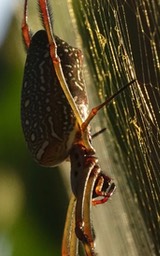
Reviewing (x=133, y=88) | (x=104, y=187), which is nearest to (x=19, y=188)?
(x=133, y=88)

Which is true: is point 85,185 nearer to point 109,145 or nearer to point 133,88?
point 133,88

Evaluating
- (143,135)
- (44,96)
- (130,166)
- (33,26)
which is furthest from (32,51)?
(130,166)

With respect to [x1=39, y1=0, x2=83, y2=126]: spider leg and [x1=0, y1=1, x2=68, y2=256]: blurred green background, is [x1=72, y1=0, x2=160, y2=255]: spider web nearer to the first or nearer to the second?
[x1=0, y1=1, x2=68, y2=256]: blurred green background

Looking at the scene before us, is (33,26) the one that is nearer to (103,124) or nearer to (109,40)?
(109,40)

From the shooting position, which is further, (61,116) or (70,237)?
(70,237)

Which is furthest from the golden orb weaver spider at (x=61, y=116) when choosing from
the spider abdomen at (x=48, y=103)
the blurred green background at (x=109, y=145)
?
the blurred green background at (x=109, y=145)

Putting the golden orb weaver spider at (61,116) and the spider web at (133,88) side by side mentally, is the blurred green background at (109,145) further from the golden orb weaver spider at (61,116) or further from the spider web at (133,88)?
the golden orb weaver spider at (61,116)
